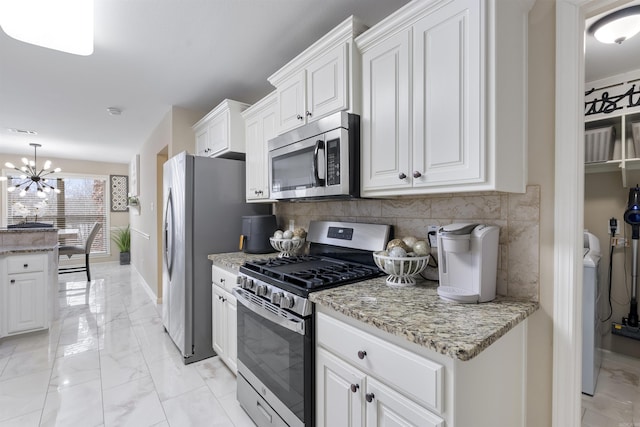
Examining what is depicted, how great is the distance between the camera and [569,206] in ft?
3.80

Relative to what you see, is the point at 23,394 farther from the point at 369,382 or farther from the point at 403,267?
the point at 403,267

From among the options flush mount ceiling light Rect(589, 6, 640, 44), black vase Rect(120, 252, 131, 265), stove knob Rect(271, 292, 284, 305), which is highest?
flush mount ceiling light Rect(589, 6, 640, 44)

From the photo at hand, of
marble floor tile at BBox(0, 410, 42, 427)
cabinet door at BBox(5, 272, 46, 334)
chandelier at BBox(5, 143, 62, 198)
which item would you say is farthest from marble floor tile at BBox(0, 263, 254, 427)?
chandelier at BBox(5, 143, 62, 198)

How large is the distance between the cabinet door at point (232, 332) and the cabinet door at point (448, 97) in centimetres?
154

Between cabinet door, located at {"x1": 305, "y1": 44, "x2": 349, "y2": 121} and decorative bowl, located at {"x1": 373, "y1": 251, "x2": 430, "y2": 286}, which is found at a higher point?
cabinet door, located at {"x1": 305, "y1": 44, "x2": 349, "y2": 121}

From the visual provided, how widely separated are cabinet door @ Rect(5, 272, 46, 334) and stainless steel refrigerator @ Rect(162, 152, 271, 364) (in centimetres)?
151

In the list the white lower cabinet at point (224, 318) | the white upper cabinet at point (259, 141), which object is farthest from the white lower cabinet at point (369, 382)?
the white upper cabinet at point (259, 141)

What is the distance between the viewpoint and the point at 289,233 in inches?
92.9

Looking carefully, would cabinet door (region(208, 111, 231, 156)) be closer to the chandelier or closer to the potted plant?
the chandelier

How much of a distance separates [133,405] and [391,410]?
1831mm

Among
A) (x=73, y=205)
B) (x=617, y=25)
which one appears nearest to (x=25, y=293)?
(x=73, y=205)

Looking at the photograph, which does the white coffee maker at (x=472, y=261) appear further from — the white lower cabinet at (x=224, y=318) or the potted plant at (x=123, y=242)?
the potted plant at (x=123, y=242)

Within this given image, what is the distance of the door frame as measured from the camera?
1.15 m

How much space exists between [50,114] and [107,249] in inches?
173
